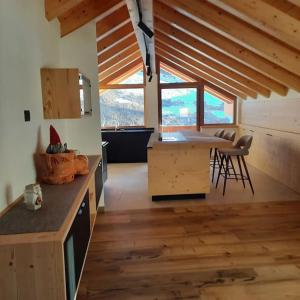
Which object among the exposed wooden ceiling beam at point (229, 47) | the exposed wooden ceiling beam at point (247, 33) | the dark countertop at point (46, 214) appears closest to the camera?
the dark countertop at point (46, 214)

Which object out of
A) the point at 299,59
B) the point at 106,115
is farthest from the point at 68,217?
the point at 106,115

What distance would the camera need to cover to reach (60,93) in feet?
8.76

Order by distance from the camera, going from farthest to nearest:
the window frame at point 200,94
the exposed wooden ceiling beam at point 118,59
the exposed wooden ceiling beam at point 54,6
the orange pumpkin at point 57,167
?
the window frame at point 200,94, the exposed wooden ceiling beam at point 118,59, the exposed wooden ceiling beam at point 54,6, the orange pumpkin at point 57,167

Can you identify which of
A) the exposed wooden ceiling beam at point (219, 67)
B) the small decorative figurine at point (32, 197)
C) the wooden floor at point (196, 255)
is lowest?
the wooden floor at point (196, 255)

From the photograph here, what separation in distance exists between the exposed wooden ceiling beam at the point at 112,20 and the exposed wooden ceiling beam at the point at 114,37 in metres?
0.55

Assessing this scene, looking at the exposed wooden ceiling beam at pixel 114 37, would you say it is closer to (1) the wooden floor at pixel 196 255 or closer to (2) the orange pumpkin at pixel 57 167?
(1) the wooden floor at pixel 196 255

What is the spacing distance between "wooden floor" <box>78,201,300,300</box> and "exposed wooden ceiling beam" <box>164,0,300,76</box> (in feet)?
6.25

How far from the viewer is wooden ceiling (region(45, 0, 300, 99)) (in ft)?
9.56

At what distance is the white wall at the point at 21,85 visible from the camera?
5.98ft

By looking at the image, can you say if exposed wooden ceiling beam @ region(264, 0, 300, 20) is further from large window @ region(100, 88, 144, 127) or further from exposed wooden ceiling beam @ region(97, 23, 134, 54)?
large window @ region(100, 88, 144, 127)

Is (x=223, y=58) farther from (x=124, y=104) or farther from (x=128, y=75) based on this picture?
(x=124, y=104)

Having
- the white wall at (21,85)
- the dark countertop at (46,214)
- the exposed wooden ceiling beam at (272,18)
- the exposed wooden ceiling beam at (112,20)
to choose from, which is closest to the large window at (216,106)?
the exposed wooden ceiling beam at (112,20)

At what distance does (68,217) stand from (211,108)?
23.4 ft

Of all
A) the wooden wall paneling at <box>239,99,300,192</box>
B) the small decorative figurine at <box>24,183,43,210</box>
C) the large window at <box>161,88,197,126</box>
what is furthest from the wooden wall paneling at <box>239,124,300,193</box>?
the small decorative figurine at <box>24,183,43,210</box>
